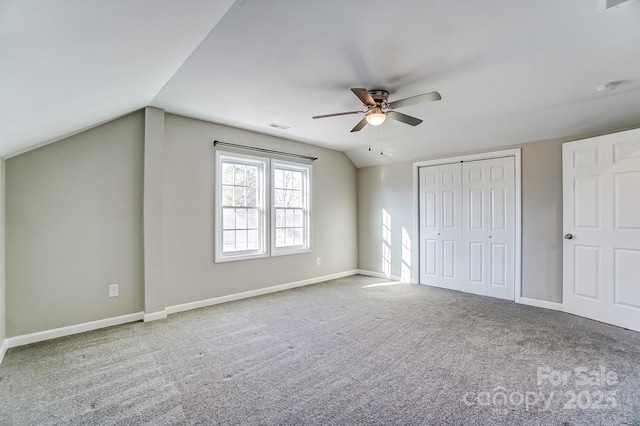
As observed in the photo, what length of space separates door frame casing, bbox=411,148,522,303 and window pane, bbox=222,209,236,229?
3.24 m

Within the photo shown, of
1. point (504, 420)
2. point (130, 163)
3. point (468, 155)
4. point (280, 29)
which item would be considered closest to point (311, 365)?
point (504, 420)

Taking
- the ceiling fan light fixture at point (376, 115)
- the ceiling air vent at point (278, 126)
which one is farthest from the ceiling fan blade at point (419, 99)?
the ceiling air vent at point (278, 126)

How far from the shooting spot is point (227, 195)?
446cm

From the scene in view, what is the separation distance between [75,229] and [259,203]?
2.32 m

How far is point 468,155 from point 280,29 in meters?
3.94

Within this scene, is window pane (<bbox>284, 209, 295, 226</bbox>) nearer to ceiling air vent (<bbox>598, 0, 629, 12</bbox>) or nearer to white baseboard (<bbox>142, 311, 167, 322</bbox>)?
white baseboard (<bbox>142, 311, 167, 322</bbox>)

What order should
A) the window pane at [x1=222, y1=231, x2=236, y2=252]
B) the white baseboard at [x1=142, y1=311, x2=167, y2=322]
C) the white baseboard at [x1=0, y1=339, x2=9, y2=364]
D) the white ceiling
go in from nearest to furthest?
the white ceiling < the white baseboard at [x1=0, y1=339, x2=9, y2=364] < the white baseboard at [x1=142, y1=311, x2=167, y2=322] < the window pane at [x1=222, y1=231, x2=236, y2=252]

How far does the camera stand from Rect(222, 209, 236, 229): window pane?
4.40m

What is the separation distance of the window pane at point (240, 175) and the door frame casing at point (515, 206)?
308cm

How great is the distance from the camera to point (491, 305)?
13.8 ft

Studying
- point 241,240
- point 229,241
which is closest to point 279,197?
point 241,240

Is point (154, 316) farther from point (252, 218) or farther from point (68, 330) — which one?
point (252, 218)

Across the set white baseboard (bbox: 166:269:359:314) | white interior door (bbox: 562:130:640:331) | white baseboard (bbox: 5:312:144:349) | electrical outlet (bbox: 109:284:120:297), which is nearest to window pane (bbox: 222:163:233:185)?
white baseboard (bbox: 166:269:359:314)

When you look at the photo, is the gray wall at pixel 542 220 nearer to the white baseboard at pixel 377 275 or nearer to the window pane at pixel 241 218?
the white baseboard at pixel 377 275
